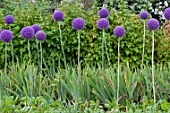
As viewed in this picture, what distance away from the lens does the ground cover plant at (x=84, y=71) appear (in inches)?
101

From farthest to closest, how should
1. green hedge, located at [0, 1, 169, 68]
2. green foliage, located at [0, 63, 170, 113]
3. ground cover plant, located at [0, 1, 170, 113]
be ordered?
green hedge, located at [0, 1, 169, 68] → green foliage, located at [0, 63, 170, 113] → ground cover plant, located at [0, 1, 170, 113]

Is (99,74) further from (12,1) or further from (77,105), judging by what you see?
(12,1)

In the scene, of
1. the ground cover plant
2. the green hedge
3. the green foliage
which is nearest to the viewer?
the ground cover plant

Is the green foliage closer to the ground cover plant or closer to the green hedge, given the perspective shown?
the ground cover plant

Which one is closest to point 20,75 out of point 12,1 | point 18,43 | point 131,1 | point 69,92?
point 69,92

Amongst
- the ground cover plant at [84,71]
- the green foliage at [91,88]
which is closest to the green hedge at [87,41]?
the ground cover plant at [84,71]

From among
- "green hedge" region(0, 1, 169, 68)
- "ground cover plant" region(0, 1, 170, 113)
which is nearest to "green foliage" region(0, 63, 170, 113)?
"ground cover plant" region(0, 1, 170, 113)

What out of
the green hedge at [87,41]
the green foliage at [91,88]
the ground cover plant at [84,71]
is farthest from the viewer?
the green hedge at [87,41]

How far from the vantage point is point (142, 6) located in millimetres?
5832

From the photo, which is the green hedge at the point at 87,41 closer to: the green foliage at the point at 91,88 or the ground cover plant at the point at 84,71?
the ground cover plant at the point at 84,71

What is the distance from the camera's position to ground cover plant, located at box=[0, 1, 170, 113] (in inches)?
101

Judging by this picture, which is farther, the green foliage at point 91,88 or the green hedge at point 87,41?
the green hedge at point 87,41

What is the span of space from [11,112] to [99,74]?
0.92 metres

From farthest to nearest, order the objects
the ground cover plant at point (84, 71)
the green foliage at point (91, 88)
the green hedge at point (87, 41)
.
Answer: the green hedge at point (87, 41) → the green foliage at point (91, 88) → the ground cover plant at point (84, 71)
